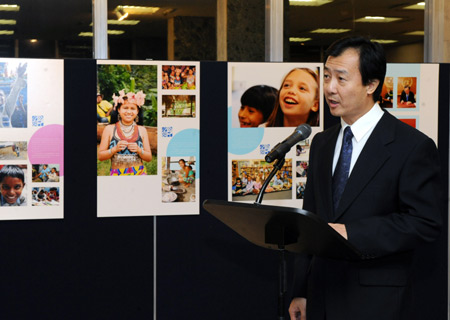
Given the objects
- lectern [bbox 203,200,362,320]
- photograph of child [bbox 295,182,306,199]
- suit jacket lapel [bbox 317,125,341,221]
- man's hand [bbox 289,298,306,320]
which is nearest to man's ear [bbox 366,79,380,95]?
suit jacket lapel [bbox 317,125,341,221]

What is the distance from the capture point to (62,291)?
3736 mm

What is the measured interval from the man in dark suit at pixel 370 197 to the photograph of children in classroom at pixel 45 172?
197 centimetres

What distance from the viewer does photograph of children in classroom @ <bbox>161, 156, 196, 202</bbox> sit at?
385 cm

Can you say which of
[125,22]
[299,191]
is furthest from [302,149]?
[125,22]

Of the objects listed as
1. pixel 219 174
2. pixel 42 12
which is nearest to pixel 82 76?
pixel 42 12

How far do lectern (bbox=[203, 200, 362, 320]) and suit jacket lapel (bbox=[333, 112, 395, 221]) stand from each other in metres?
0.26

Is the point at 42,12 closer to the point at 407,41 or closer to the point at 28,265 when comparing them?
the point at 28,265

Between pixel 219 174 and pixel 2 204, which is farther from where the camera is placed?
pixel 219 174

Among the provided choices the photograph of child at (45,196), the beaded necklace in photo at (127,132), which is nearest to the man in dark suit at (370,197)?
the beaded necklace in photo at (127,132)

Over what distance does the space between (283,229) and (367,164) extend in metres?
0.42

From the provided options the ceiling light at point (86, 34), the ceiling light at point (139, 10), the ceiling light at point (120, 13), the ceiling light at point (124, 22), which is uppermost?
the ceiling light at point (139, 10)

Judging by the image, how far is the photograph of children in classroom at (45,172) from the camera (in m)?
3.69

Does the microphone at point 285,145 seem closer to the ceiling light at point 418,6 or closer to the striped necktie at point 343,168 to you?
the striped necktie at point 343,168

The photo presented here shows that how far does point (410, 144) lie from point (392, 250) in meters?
0.36
